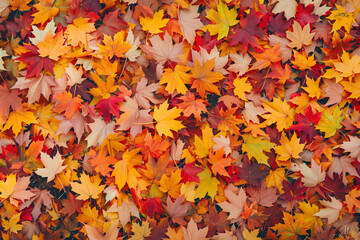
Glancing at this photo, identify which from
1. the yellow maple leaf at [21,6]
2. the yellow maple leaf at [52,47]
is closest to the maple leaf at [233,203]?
the yellow maple leaf at [52,47]

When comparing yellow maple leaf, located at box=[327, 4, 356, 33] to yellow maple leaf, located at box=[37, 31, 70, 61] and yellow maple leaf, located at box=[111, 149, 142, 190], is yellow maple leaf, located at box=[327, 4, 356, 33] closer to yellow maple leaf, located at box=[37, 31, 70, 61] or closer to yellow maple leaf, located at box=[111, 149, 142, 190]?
yellow maple leaf, located at box=[111, 149, 142, 190]

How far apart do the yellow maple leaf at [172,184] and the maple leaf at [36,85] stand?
23.7 inches

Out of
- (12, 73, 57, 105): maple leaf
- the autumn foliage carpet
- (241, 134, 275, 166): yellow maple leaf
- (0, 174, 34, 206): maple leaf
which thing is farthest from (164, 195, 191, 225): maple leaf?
→ (12, 73, 57, 105): maple leaf

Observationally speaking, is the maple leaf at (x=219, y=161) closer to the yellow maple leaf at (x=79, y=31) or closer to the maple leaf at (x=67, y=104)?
the maple leaf at (x=67, y=104)

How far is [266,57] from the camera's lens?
1.25 meters

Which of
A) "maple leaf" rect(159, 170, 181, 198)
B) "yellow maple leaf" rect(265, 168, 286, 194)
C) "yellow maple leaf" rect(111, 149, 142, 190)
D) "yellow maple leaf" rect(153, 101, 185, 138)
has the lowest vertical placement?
"yellow maple leaf" rect(265, 168, 286, 194)

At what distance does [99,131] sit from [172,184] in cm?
38

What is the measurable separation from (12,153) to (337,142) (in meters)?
1.45

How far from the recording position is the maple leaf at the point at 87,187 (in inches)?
47.2

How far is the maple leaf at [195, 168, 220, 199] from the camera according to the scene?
1223mm

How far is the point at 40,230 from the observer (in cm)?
124

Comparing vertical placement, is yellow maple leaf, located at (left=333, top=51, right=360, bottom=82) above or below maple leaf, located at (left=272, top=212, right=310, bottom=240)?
above

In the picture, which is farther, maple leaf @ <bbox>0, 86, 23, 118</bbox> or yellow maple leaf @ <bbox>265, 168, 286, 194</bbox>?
yellow maple leaf @ <bbox>265, 168, 286, 194</bbox>

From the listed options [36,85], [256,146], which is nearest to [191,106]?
[256,146]
